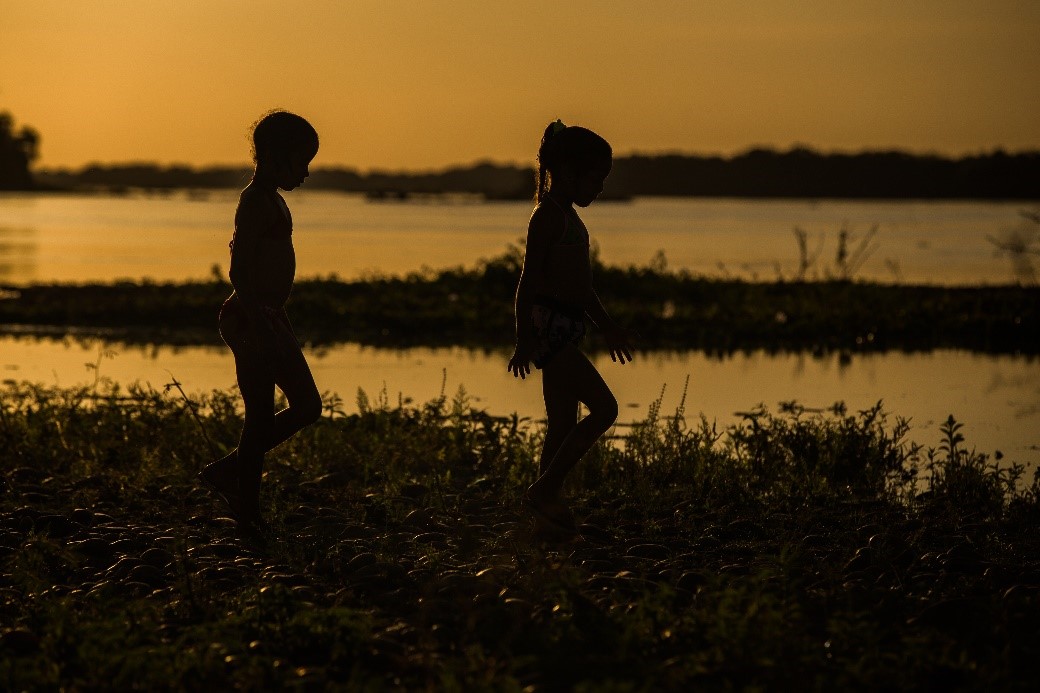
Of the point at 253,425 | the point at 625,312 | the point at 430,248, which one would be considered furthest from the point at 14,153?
the point at 253,425

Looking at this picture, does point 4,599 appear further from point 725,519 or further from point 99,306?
point 99,306

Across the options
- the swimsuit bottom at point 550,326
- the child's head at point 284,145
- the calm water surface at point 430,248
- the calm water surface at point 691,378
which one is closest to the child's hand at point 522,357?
the swimsuit bottom at point 550,326

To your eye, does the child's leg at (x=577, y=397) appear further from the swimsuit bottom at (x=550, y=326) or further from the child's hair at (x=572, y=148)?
the child's hair at (x=572, y=148)

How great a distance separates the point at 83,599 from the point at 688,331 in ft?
45.5

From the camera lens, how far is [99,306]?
2203cm

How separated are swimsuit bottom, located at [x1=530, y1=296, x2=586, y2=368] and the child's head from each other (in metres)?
1.36

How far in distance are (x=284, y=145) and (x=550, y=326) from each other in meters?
1.59

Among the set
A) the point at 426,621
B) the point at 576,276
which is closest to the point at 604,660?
the point at 426,621

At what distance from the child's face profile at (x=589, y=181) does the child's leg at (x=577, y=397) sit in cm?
75

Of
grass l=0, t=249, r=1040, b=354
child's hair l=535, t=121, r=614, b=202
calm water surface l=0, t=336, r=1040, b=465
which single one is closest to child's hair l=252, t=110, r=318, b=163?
child's hair l=535, t=121, r=614, b=202

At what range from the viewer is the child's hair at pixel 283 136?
271 inches

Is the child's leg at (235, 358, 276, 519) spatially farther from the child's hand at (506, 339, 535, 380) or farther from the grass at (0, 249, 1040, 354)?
the grass at (0, 249, 1040, 354)

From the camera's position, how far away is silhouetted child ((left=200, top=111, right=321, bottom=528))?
6824 millimetres

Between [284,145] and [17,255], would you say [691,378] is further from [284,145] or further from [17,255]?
[17,255]
